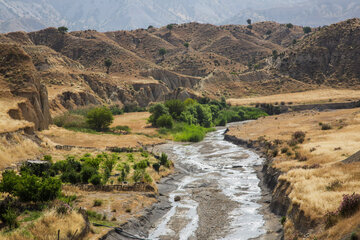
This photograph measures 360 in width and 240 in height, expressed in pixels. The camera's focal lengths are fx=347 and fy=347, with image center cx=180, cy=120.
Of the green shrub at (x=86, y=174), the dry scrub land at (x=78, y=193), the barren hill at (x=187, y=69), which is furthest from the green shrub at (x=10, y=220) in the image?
the barren hill at (x=187, y=69)

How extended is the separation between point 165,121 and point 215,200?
5502cm

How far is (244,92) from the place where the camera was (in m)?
160

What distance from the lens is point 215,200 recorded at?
35812mm

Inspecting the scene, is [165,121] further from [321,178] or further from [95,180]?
[321,178]

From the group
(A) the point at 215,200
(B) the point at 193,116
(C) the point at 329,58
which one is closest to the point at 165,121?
(B) the point at 193,116

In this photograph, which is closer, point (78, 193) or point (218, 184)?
point (78, 193)

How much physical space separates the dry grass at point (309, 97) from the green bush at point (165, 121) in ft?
181

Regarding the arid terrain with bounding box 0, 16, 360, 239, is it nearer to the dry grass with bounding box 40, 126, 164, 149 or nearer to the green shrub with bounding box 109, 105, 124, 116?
the dry grass with bounding box 40, 126, 164, 149

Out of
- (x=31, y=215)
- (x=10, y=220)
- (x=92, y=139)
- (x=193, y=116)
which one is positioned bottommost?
(x=31, y=215)

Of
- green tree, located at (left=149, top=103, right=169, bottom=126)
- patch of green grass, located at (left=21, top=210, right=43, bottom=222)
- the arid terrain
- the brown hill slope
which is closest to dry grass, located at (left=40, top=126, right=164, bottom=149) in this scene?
the arid terrain

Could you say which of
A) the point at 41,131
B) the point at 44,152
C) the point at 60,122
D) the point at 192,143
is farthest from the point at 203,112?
the point at 44,152

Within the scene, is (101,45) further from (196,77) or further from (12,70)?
(12,70)

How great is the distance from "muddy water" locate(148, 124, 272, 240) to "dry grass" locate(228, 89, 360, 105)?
76723 millimetres

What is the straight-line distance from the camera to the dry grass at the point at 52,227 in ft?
58.7
